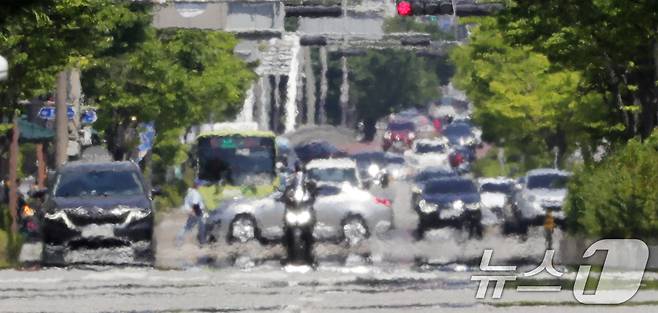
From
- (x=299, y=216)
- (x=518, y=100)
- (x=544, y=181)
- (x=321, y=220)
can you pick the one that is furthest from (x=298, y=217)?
(x=518, y=100)

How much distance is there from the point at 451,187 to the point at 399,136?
8351cm

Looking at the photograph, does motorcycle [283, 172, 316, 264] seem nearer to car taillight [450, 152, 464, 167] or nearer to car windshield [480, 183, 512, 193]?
car windshield [480, 183, 512, 193]

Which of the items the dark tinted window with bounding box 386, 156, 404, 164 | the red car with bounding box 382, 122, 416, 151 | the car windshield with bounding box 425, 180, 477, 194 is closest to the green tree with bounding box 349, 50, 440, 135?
the red car with bounding box 382, 122, 416, 151

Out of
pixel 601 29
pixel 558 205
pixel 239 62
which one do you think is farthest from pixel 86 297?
pixel 239 62

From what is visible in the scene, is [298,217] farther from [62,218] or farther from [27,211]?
[27,211]

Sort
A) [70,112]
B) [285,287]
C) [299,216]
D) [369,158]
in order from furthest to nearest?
[369,158]
[70,112]
[299,216]
[285,287]

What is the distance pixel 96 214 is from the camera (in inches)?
1331

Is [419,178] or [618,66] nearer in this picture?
[618,66]

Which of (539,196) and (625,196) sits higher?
(625,196)

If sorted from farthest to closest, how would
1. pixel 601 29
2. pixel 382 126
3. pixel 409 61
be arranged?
pixel 382 126
pixel 409 61
pixel 601 29

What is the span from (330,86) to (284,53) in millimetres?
32244

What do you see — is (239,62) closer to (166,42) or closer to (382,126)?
(166,42)

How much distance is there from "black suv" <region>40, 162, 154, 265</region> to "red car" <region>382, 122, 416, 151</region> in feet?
306

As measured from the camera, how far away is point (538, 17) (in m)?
36.4
